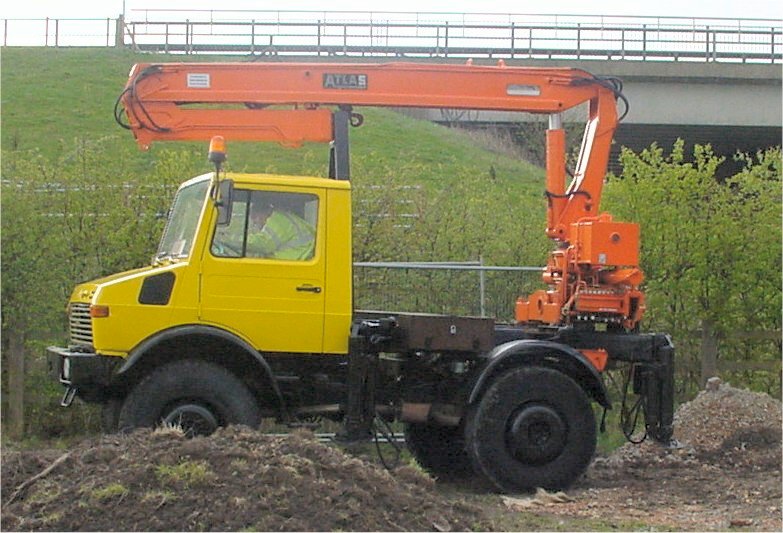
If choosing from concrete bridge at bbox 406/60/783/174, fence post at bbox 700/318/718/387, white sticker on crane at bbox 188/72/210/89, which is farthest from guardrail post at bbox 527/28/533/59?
white sticker on crane at bbox 188/72/210/89

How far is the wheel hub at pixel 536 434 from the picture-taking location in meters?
10.7

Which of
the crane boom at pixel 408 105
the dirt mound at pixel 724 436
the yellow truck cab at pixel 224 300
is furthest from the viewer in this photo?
the dirt mound at pixel 724 436

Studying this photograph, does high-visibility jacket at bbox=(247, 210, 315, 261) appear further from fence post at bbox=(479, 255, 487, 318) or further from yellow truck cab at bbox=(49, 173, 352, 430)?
fence post at bbox=(479, 255, 487, 318)

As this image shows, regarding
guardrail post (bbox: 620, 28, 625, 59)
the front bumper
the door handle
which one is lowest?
the front bumper

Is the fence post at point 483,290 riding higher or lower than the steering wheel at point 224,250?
lower

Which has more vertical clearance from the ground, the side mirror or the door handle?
the side mirror

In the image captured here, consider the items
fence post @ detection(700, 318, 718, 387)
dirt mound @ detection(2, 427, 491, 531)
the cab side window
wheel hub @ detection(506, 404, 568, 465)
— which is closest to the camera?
dirt mound @ detection(2, 427, 491, 531)

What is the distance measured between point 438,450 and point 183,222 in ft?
11.3

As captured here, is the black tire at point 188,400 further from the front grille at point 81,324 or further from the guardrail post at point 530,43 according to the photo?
the guardrail post at point 530,43

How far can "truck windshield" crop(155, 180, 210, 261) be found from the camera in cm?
1062

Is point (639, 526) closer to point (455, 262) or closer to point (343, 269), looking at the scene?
point (343, 269)

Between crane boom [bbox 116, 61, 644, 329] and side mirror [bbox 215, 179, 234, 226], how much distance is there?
5.27 ft

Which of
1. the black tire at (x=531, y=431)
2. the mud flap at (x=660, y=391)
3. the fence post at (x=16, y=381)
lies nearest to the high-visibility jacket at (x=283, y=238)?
the black tire at (x=531, y=431)

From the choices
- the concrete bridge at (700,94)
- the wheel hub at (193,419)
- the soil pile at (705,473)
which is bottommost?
the soil pile at (705,473)
